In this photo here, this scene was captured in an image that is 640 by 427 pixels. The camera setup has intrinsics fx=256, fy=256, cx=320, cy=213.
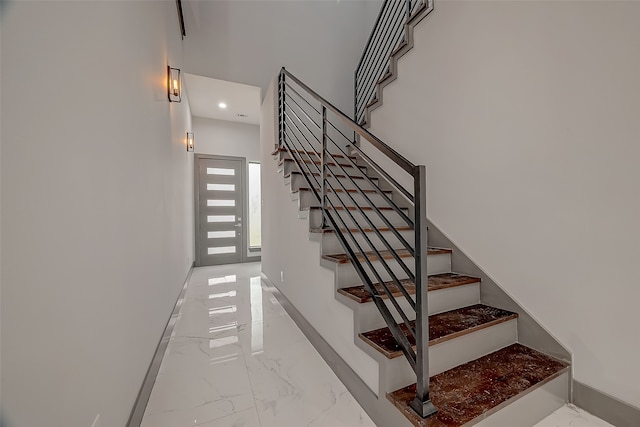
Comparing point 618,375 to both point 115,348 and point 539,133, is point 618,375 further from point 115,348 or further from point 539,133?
point 115,348

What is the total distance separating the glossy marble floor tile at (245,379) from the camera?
4.60 feet

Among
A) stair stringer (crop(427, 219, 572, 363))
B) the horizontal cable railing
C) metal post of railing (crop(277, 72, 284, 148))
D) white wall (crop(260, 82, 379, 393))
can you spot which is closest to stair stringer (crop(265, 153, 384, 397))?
white wall (crop(260, 82, 379, 393))

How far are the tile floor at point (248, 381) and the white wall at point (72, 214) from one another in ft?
0.94

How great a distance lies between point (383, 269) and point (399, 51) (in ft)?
7.65

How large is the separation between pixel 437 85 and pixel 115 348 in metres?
2.92

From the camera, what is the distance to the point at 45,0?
28.5 inches

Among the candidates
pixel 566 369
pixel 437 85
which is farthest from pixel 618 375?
pixel 437 85

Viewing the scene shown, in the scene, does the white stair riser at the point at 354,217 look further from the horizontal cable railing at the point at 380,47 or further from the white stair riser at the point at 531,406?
the horizontal cable railing at the point at 380,47

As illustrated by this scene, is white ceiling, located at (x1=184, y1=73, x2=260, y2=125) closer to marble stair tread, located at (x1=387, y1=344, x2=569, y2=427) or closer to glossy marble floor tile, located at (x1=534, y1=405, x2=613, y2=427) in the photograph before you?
marble stair tread, located at (x1=387, y1=344, x2=569, y2=427)

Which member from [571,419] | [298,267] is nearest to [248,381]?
[298,267]

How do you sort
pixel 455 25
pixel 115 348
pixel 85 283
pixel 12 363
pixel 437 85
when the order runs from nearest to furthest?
pixel 12 363 → pixel 85 283 → pixel 115 348 → pixel 455 25 → pixel 437 85

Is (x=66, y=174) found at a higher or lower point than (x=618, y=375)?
higher

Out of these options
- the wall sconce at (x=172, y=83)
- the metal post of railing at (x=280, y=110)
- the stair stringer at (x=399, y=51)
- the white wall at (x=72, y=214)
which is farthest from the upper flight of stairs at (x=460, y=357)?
the wall sconce at (x=172, y=83)

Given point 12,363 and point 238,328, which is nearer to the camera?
point 12,363
